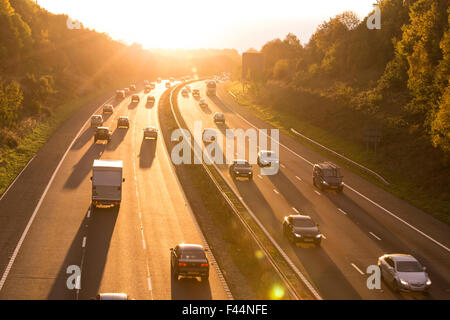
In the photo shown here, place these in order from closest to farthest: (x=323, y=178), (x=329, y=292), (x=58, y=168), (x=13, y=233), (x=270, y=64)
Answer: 1. (x=329, y=292)
2. (x=13, y=233)
3. (x=323, y=178)
4. (x=58, y=168)
5. (x=270, y=64)

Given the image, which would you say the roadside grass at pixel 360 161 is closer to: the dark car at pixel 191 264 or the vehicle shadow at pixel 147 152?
the vehicle shadow at pixel 147 152

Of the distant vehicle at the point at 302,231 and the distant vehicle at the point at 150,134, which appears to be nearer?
the distant vehicle at the point at 302,231

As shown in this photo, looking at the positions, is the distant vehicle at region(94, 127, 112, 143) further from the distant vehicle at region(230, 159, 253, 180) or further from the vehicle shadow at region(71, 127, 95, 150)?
the distant vehicle at region(230, 159, 253, 180)

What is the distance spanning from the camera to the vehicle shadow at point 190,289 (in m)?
26.2

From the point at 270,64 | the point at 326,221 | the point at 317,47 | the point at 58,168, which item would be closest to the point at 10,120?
the point at 58,168

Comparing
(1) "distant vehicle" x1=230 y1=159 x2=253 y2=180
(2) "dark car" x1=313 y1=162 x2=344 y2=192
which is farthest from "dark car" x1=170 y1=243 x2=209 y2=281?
(1) "distant vehicle" x1=230 y1=159 x2=253 y2=180

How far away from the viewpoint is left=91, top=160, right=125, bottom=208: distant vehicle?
40.1m

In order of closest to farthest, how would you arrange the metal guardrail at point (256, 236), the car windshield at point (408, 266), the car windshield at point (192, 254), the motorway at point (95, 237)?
the metal guardrail at point (256, 236) < the motorway at point (95, 237) < the car windshield at point (192, 254) < the car windshield at point (408, 266)

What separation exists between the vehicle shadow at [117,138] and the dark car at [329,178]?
26374mm

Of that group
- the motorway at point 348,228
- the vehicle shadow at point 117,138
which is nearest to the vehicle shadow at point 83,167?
the vehicle shadow at point 117,138

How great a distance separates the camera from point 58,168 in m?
53.8

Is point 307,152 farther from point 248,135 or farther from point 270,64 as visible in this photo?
point 270,64

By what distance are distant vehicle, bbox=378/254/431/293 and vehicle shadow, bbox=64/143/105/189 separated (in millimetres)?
27745

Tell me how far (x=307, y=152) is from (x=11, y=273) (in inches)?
1794
